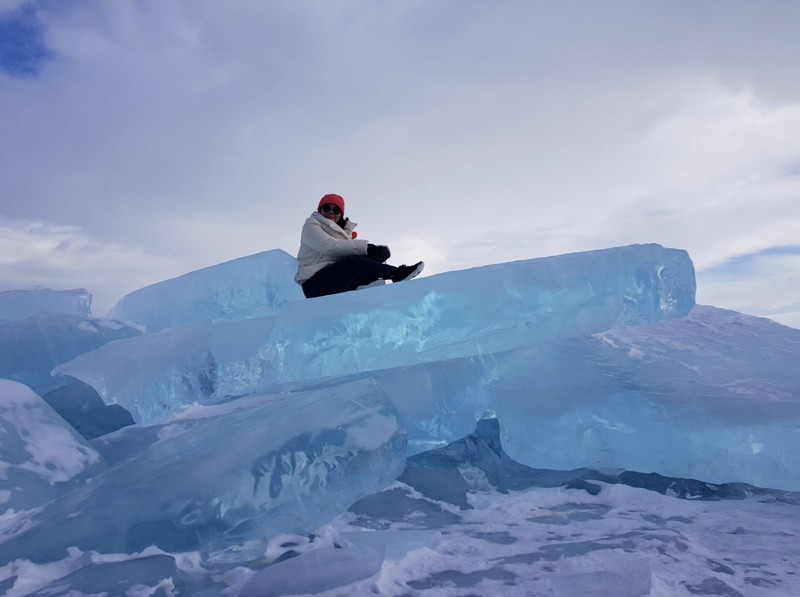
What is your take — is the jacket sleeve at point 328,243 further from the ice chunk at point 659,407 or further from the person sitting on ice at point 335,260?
the ice chunk at point 659,407

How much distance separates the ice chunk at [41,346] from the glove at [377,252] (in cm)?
200

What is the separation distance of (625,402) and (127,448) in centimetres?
223

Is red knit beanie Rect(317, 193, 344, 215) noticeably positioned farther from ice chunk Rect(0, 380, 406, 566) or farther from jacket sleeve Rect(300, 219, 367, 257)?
ice chunk Rect(0, 380, 406, 566)

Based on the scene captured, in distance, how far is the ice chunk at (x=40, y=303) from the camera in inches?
Answer: 196

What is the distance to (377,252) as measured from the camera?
340 cm

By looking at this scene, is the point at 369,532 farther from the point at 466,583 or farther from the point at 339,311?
the point at 339,311

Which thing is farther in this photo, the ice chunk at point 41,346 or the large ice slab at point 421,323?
the ice chunk at point 41,346

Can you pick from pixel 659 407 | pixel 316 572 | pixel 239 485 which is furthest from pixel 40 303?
pixel 659 407

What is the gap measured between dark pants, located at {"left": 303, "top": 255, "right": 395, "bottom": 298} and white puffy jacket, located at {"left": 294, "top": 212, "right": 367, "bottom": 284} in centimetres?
5

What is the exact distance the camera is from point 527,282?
277 centimetres

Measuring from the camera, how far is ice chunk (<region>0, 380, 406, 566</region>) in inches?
70.1

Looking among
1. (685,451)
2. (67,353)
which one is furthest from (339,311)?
(67,353)

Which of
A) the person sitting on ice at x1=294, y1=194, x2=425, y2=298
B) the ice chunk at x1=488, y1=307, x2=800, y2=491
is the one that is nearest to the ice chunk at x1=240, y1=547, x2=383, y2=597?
the ice chunk at x1=488, y1=307, x2=800, y2=491

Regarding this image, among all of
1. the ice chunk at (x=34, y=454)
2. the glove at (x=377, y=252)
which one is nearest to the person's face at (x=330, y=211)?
the glove at (x=377, y=252)
